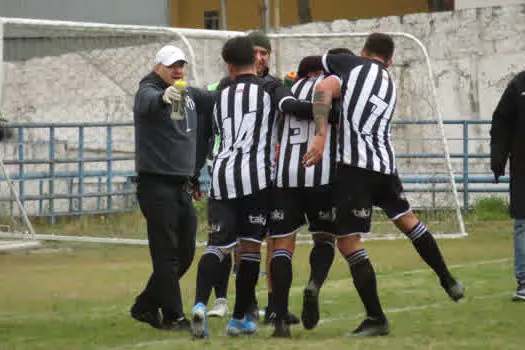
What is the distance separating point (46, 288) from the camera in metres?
12.2

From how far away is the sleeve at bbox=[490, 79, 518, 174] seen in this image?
10539 millimetres

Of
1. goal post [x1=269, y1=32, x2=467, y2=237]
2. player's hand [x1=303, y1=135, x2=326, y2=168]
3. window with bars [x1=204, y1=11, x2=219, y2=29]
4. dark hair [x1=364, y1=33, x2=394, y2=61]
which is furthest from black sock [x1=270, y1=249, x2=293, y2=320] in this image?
window with bars [x1=204, y1=11, x2=219, y2=29]

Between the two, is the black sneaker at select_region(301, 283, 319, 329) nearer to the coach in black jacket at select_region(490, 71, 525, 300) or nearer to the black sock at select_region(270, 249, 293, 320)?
the black sock at select_region(270, 249, 293, 320)

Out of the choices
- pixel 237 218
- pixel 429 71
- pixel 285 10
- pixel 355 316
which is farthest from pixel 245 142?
pixel 285 10

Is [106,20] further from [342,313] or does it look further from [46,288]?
[342,313]

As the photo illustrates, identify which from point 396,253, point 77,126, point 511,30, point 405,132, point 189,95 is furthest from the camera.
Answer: point 511,30

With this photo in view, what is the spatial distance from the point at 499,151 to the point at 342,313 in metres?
1.83

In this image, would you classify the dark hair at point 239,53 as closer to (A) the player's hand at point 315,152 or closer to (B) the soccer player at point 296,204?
(B) the soccer player at point 296,204

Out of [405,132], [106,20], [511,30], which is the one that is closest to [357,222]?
[405,132]

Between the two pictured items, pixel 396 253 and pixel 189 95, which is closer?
pixel 189 95

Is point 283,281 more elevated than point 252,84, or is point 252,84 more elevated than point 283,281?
point 252,84

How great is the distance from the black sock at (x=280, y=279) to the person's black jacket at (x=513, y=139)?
258 cm

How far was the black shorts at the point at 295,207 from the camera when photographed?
8.64 m

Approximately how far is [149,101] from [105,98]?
→ 7.76 metres
